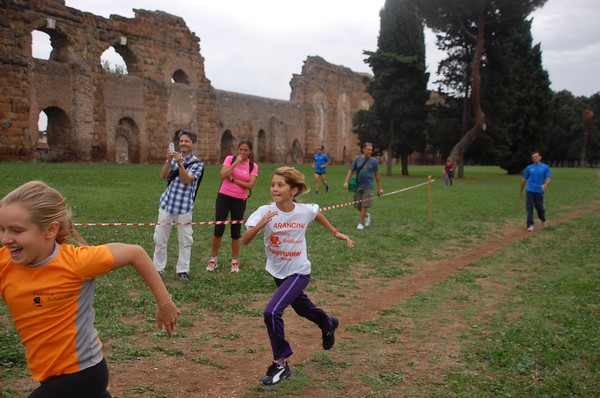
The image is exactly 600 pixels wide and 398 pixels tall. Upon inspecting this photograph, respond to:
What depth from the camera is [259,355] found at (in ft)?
15.7

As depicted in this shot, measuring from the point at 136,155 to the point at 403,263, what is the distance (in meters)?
23.5

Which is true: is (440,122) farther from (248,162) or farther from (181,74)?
(248,162)

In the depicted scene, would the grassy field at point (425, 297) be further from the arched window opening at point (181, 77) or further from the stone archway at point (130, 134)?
the arched window opening at point (181, 77)

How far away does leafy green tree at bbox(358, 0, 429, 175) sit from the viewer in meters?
33.3

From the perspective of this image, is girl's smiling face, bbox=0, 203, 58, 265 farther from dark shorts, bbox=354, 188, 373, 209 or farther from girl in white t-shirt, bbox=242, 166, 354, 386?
dark shorts, bbox=354, 188, 373, 209

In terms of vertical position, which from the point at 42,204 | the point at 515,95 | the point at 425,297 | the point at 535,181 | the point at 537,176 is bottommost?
the point at 425,297

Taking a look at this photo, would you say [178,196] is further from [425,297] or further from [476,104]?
[476,104]

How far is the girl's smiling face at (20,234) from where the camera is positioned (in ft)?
7.62

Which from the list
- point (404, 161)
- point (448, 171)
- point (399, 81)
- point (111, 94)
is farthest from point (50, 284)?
point (404, 161)

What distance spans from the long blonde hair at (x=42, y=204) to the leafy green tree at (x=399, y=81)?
31860 mm

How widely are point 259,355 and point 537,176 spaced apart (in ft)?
31.9

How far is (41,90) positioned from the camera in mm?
24562

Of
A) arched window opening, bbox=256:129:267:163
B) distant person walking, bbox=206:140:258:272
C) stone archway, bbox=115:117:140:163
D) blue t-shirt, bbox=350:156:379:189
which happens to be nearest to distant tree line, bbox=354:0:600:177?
arched window opening, bbox=256:129:267:163

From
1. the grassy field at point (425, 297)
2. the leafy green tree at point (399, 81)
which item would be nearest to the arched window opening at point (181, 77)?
the leafy green tree at point (399, 81)
